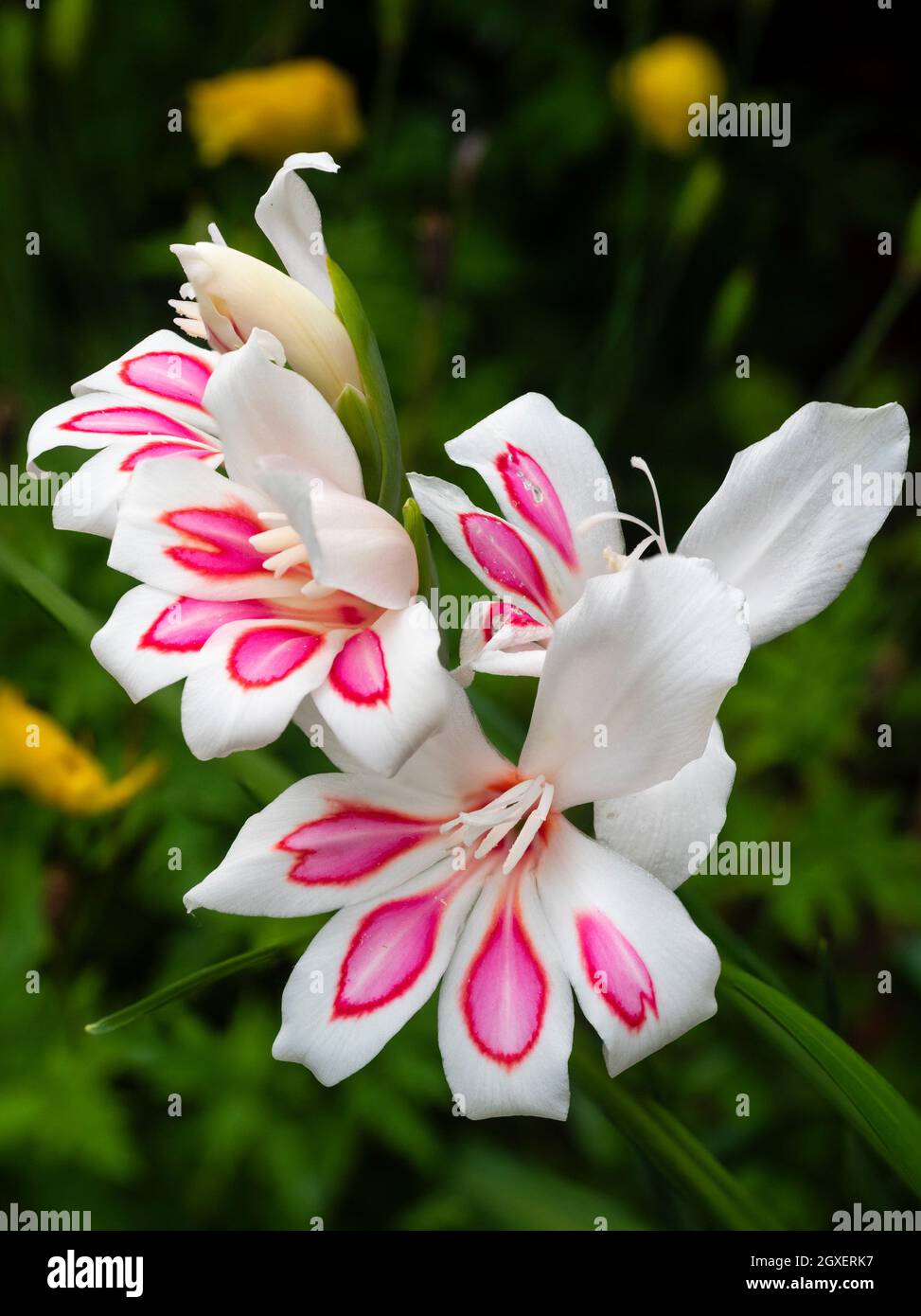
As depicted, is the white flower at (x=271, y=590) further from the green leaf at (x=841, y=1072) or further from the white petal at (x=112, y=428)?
the green leaf at (x=841, y=1072)

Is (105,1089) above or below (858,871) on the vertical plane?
below

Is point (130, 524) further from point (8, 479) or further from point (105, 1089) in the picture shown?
point (105, 1089)

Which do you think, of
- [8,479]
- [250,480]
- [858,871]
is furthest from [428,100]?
[250,480]

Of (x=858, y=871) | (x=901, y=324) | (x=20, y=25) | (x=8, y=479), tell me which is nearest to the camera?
(x=8, y=479)

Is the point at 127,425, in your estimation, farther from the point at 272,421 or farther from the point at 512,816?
the point at 512,816

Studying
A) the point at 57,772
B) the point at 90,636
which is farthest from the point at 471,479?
the point at 90,636

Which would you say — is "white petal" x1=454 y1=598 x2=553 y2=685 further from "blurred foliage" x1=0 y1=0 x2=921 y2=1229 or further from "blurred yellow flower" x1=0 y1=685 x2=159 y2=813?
"blurred yellow flower" x1=0 y1=685 x2=159 y2=813

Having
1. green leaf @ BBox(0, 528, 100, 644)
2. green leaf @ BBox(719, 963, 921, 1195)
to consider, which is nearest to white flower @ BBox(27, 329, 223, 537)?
green leaf @ BBox(0, 528, 100, 644)
